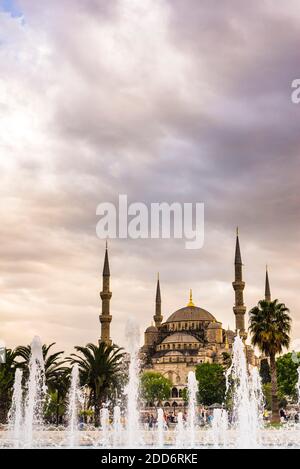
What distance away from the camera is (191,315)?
113m

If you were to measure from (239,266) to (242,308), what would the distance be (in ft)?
17.0

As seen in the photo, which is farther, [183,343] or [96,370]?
[183,343]

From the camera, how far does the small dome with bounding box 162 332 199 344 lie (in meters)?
106

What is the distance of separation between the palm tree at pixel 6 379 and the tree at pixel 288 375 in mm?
31850

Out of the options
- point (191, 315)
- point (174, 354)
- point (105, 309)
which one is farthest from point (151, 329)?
point (105, 309)

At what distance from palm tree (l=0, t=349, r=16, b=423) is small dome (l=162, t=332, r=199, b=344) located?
2513 inches

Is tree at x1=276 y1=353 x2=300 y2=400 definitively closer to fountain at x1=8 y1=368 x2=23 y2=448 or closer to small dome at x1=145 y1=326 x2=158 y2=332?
fountain at x1=8 y1=368 x2=23 y2=448

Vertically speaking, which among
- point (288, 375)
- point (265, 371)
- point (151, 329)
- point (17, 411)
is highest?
point (151, 329)

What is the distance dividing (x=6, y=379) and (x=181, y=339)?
221 feet

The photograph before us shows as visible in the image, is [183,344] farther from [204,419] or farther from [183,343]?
[204,419]

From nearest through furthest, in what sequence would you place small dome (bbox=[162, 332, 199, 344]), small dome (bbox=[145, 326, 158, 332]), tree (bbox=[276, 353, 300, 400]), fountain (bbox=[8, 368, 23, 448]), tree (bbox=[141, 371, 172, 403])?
fountain (bbox=[8, 368, 23, 448]) → tree (bbox=[276, 353, 300, 400]) → tree (bbox=[141, 371, 172, 403]) → small dome (bbox=[162, 332, 199, 344]) → small dome (bbox=[145, 326, 158, 332])

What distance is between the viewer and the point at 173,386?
98312 millimetres

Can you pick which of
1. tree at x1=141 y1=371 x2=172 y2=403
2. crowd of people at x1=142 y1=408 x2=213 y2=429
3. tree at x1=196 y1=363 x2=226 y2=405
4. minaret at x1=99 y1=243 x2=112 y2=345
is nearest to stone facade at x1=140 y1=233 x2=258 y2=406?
tree at x1=141 y1=371 x2=172 y2=403
